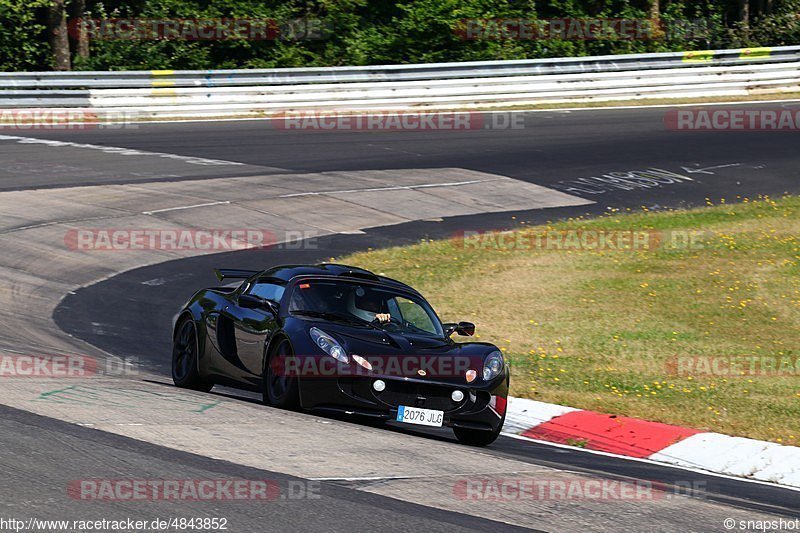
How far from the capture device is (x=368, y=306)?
10.9m

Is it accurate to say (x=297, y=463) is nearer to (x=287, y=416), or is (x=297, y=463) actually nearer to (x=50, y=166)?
(x=287, y=416)

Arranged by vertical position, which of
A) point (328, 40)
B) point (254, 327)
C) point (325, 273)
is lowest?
point (254, 327)

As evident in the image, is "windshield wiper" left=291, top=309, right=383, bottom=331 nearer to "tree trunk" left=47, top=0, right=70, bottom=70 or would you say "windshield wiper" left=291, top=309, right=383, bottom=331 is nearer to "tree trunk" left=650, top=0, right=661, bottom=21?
"tree trunk" left=47, top=0, right=70, bottom=70

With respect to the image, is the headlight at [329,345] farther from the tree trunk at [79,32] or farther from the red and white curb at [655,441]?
the tree trunk at [79,32]

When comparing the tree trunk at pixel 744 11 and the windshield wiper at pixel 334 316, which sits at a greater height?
the tree trunk at pixel 744 11

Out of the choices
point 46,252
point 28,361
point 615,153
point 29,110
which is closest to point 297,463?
point 28,361

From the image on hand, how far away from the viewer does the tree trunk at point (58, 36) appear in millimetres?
33594

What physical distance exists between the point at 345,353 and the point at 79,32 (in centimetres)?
2764

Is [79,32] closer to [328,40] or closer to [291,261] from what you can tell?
[328,40]

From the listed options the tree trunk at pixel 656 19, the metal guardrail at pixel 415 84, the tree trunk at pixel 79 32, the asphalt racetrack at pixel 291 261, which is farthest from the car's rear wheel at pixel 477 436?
the tree trunk at pixel 656 19

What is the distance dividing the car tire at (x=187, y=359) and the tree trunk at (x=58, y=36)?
23835mm

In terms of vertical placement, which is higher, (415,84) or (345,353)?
(415,84)

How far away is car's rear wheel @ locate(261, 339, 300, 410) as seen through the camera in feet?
32.6

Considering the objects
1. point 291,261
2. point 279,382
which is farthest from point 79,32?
point 279,382
